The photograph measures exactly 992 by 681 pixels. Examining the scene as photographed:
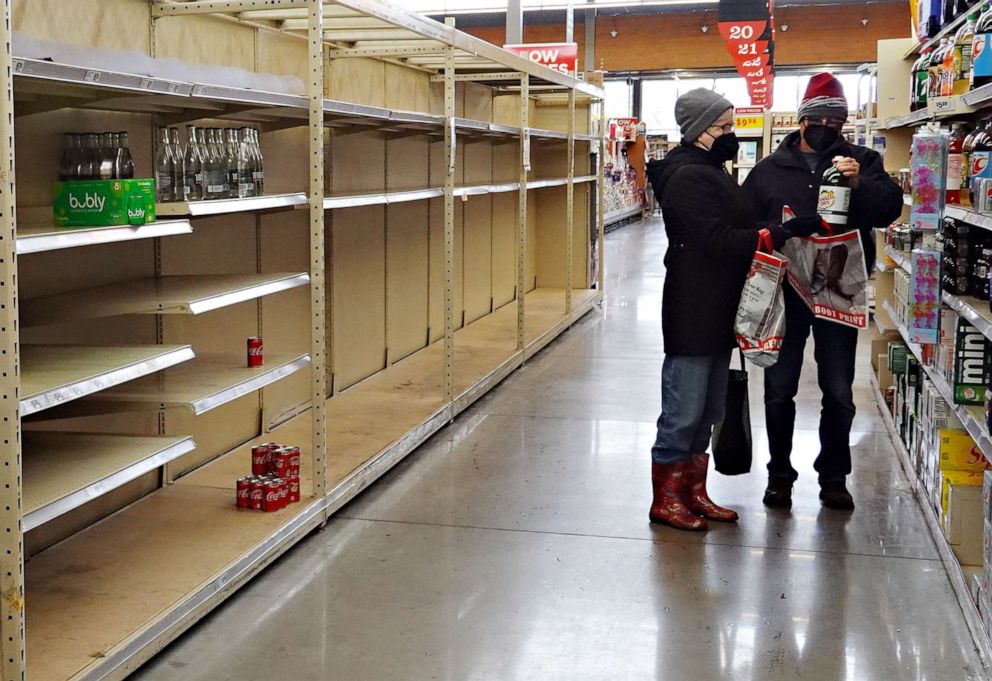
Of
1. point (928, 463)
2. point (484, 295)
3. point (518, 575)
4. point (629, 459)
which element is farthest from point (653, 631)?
point (484, 295)

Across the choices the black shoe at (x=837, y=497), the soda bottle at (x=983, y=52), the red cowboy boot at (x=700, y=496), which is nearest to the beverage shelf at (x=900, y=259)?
the black shoe at (x=837, y=497)

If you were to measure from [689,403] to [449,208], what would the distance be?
7.16ft

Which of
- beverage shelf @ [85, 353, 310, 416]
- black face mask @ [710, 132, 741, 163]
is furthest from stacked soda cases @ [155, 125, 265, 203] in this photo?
black face mask @ [710, 132, 741, 163]

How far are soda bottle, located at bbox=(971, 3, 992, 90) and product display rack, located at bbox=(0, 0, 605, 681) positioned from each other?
2.12 metres

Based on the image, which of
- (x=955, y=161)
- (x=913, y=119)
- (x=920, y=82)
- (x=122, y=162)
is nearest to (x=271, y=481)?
(x=122, y=162)

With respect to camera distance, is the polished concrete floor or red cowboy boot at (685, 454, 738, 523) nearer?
the polished concrete floor

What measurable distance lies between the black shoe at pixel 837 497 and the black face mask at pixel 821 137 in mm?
1347

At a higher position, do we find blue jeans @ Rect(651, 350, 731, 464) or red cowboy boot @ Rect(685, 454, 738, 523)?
blue jeans @ Rect(651, 350, 731, 464)

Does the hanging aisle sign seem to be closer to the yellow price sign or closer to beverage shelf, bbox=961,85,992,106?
the yellow price sign

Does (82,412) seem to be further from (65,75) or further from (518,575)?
(518,575)

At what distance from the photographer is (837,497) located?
4.41 metres

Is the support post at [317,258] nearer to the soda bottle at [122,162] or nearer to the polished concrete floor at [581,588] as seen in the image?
the polished concrete floor at [581,588]

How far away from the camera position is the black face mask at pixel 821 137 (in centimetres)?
411

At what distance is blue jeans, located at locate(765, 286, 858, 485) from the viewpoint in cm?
420
